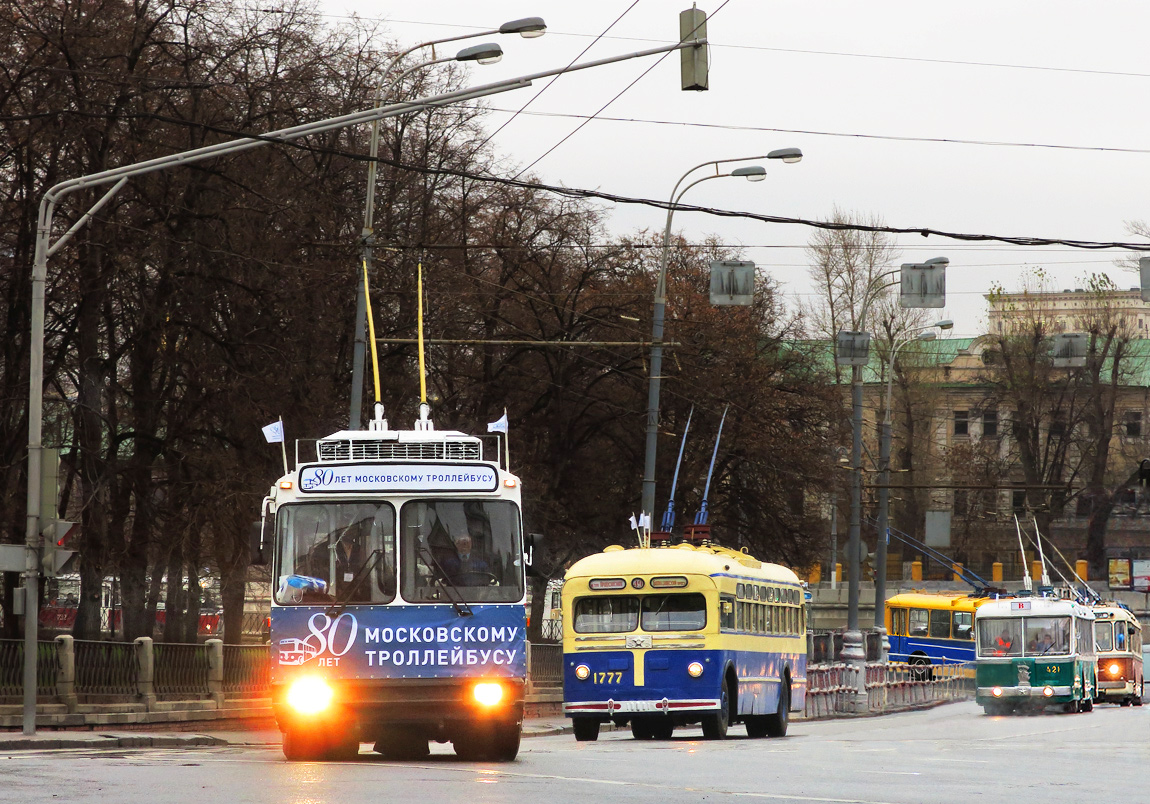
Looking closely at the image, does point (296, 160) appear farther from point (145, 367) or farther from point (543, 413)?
point (543, 413)

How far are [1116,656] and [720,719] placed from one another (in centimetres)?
2282

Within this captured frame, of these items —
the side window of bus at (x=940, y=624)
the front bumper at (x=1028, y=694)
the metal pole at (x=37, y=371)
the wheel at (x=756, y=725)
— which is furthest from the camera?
the side window of bus at (x=940, y=624)

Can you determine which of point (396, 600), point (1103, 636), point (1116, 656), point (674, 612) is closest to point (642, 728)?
point (674, 612)

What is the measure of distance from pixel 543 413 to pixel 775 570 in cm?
1819

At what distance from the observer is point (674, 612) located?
83.8ft

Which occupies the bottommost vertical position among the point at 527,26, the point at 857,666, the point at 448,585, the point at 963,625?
the point at 857,666

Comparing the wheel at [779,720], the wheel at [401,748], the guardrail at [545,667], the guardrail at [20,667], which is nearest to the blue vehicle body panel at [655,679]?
the wheel at [779,720]

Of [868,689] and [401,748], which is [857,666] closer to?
[868,689]

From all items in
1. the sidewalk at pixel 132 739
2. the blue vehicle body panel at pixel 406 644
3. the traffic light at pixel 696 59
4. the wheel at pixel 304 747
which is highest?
the traffic light at pixel 696 59

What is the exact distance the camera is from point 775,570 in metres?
29.6

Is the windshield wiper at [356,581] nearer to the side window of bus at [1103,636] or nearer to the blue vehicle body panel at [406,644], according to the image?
A: the blue vehicle body panel at [406,644]

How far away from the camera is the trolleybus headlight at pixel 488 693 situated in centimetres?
1642

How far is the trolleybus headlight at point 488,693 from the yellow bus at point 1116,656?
29.5 meters

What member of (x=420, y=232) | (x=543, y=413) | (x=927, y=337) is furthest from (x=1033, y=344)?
(x=420, y=232)
